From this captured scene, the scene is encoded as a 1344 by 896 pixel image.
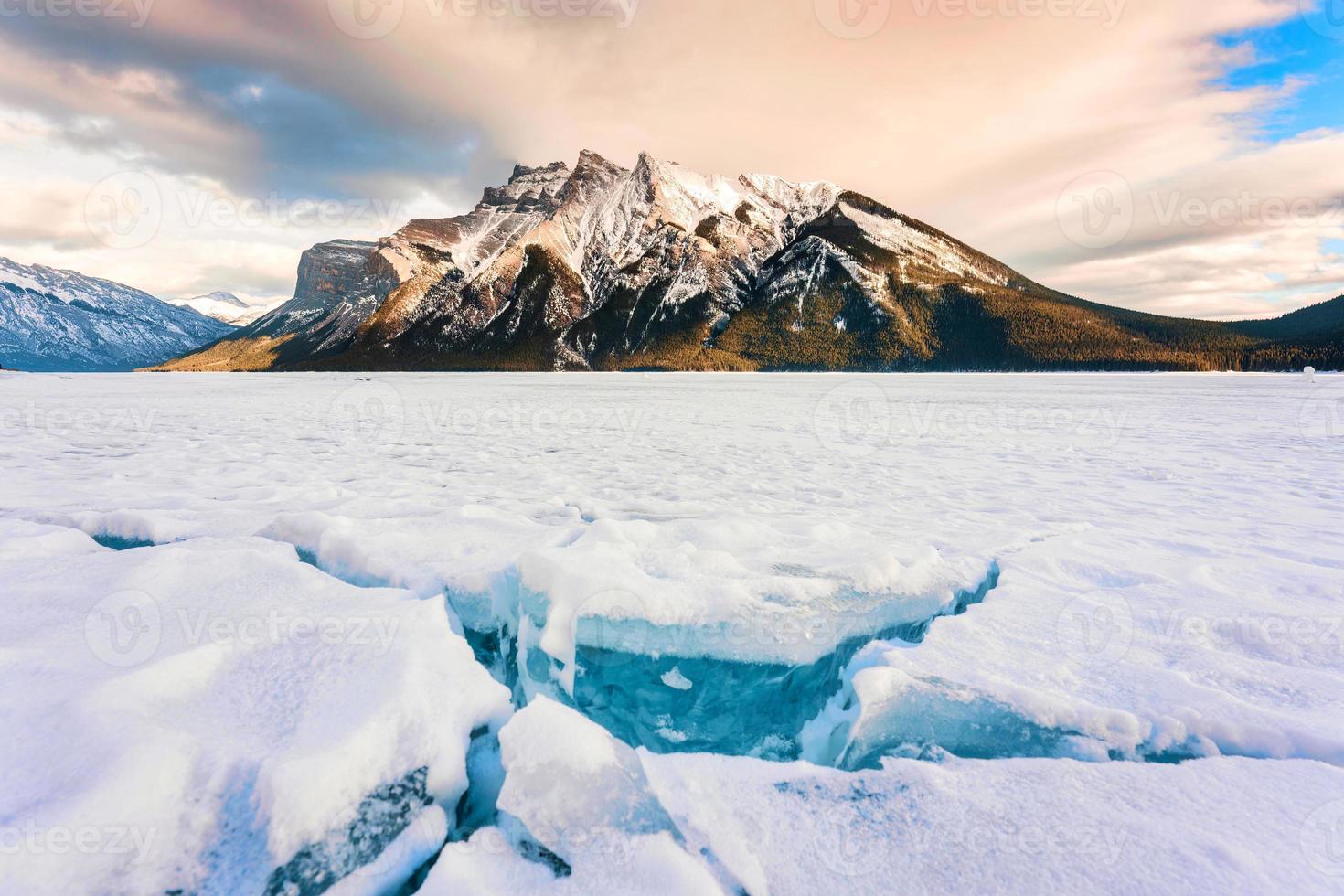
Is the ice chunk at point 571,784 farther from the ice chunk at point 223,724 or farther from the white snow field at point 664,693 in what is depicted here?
the ice chunk at point 223,724

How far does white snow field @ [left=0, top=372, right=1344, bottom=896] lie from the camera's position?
2590 mm

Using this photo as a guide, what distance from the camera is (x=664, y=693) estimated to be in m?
4.63

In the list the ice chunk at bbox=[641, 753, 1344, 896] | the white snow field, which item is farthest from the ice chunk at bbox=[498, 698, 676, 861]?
the ice chunk at bbox=[641, 753, 1344, 896]

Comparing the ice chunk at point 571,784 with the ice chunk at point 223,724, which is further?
the ice chunk at point 571,784

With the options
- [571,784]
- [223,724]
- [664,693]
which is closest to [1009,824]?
[571,784]

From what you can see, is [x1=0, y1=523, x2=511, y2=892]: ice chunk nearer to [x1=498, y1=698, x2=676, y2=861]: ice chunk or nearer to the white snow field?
the white snow field

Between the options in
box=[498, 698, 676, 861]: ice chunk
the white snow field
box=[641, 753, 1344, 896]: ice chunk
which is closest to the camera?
box=[641, 753, 1344, 896]: ice chunk

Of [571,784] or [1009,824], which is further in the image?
[571,784]

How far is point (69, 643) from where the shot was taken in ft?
12.7

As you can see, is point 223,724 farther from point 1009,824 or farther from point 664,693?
point 1009,824

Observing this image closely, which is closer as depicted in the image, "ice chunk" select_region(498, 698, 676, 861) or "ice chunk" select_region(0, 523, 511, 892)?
"ice chunk" select_region(0, 523, 511, 892)

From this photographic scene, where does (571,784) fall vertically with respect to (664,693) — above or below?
above

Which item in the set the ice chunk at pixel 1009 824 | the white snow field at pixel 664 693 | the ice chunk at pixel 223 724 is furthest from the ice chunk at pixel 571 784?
the ice chunk at pixel 223 724

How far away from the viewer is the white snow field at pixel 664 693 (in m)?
2.59
